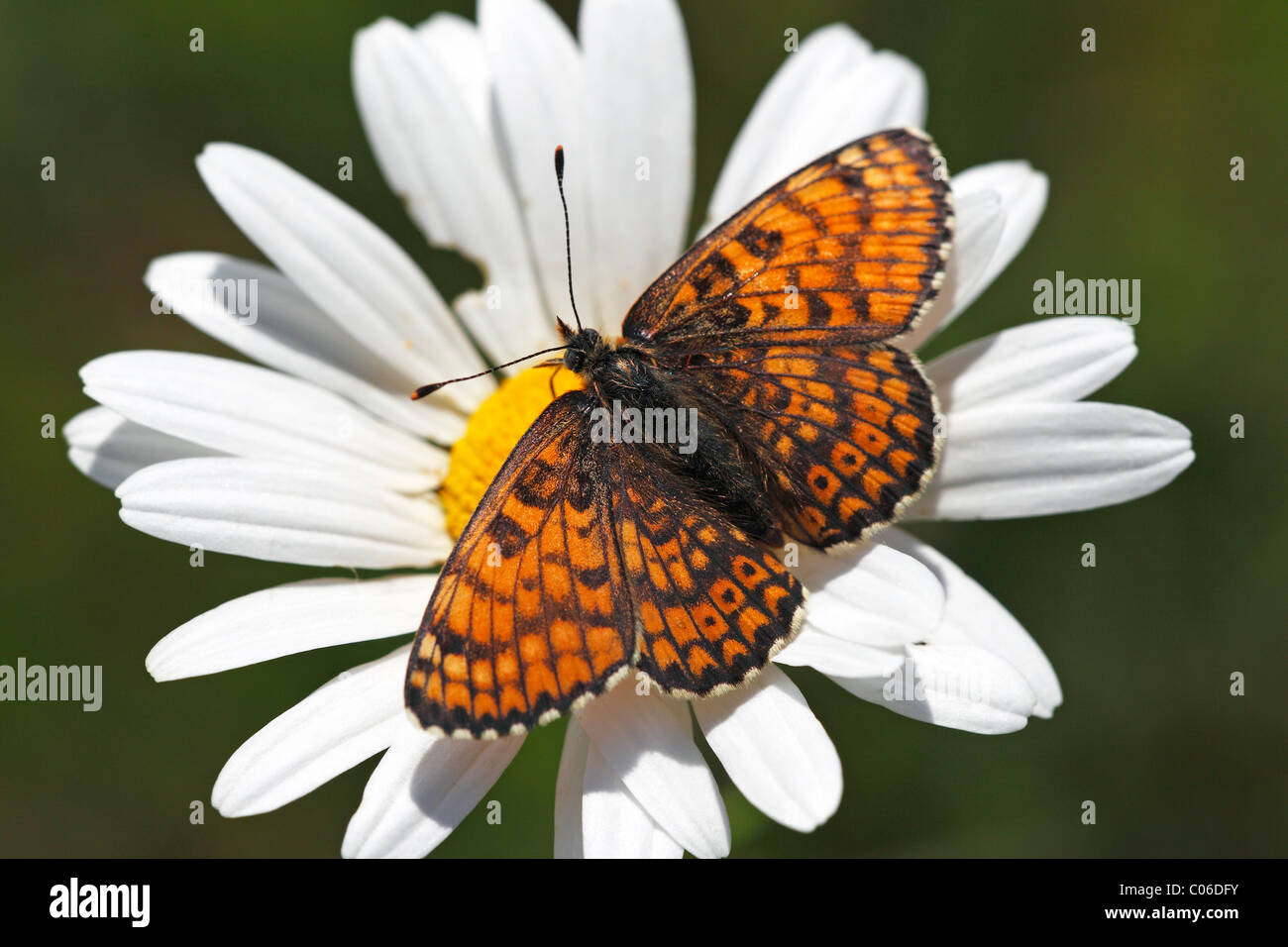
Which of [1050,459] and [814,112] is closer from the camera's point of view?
[1050,459]

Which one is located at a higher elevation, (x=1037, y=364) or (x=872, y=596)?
(x=1037, y=364)

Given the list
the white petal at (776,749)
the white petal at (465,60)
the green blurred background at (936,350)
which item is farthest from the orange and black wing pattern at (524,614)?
the white petal at (465,60)

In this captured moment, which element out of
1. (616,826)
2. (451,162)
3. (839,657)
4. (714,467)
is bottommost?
(616,826)

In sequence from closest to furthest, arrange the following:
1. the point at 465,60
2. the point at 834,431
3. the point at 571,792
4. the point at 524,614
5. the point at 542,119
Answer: the point at 524,614
the point at 834,431
the point at 571,792
the point at 542,119
the point at 465,60

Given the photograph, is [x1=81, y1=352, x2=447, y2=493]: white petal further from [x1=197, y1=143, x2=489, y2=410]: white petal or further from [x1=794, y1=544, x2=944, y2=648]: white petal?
[x1=794, y1=544, x2=944, y2=648]: white petal

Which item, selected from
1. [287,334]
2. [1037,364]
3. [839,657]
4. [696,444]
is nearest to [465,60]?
[287,334]

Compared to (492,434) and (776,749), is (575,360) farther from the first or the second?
(776,749)

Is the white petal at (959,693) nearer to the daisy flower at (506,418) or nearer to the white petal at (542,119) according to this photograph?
the daisy flower at (506,418)

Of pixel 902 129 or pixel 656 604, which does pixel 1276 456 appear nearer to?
pixel 902 129
